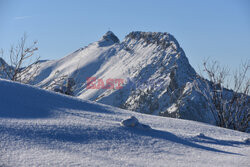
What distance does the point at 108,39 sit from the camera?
4043 inches

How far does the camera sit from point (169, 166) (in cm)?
168

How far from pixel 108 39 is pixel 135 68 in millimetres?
24244

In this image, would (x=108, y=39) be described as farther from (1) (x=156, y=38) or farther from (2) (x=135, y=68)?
(2) (x=135, y=68)

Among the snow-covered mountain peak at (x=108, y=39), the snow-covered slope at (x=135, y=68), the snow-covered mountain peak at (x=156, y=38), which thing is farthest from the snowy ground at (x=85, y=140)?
the snow-covered mountain peak at (x=108, y=39)

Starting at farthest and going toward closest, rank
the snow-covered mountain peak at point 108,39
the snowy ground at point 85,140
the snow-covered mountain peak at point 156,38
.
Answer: the snow-covered mountain peak at point 108,39, the snow-covered mountain peak at point 156,38, the snowy ground at point 85,140

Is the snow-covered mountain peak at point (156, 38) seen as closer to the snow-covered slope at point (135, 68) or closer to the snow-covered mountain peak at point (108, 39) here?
the snow-covered slope at point (135, 68)

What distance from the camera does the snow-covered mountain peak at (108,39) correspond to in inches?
3959

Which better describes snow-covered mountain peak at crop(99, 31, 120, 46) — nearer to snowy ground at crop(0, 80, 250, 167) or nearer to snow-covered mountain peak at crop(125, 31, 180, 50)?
snow-covered mountain peak at crop(125, 31, 180, 50)

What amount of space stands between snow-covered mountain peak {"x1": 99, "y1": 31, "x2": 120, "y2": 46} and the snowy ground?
97773 mm

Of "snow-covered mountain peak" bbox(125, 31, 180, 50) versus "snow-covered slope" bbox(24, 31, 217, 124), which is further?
"snow-covered mountain peak" bbox(125, 31, 180, 50)

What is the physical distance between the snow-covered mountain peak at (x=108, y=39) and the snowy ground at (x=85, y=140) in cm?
9777

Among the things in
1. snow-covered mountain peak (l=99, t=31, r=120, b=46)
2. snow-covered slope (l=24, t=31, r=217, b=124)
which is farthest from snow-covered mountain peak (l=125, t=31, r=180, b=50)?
snow-covered mountain peak (l=99, t=31, r=120, b=46)

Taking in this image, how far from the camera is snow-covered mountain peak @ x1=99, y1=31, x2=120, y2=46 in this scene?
A: 101m

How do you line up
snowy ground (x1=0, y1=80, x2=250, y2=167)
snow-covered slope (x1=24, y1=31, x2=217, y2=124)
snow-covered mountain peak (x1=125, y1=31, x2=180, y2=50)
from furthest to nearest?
snow-covered mountain peak (x1=125, y1=31, x2=180, y2=50) < snow-covered slope (x1=24, y1=31, x2=217, y2=124) < snowy ground (x1=0, y1=80, x2=250, y2=167)
